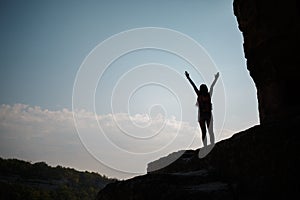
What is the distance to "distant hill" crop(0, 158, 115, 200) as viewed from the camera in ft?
308

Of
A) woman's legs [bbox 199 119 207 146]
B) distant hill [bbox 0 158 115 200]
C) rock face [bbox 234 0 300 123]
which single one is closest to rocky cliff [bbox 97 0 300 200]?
rock face [bbox 234 0 300 123]

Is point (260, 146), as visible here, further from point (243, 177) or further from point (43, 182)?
point (43, 182)

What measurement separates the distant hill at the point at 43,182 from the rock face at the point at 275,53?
99339 mm

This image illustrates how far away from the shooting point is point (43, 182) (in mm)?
121875

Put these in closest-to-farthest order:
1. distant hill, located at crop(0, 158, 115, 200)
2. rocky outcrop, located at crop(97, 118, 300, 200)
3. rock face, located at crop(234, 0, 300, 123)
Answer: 1. rocky outcrop, located at crop(97, 118, 300, 200)
2. rock face, located at crop(234, 0, 300, 123)
3. distant hill, located at crop(0, 158, 115, 200)

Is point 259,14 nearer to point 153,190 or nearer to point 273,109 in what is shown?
point 273,109

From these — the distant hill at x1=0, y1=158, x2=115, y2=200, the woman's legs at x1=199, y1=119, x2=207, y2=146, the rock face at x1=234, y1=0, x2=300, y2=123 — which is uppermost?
the distant hill at x1=0, y1=158, x2=115, y2=200

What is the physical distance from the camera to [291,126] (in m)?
5.09

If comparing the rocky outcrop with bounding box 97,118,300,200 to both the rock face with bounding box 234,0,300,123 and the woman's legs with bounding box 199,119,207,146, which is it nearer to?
the rock face with bounding box 234,0,300,123

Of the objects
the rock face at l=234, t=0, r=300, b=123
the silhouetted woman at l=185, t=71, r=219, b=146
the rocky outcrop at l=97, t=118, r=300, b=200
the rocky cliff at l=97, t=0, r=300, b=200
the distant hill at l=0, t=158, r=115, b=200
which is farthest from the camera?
the distant hill at l=0, t=158, r=115, b=200

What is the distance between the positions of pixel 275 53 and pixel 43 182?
13188 centimetres

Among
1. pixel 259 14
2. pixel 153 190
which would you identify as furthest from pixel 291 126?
pixel 259 14

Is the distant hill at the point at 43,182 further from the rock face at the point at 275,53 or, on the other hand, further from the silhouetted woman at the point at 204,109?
the rock face at the point at 275,53

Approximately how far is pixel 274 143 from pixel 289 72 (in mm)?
3525
